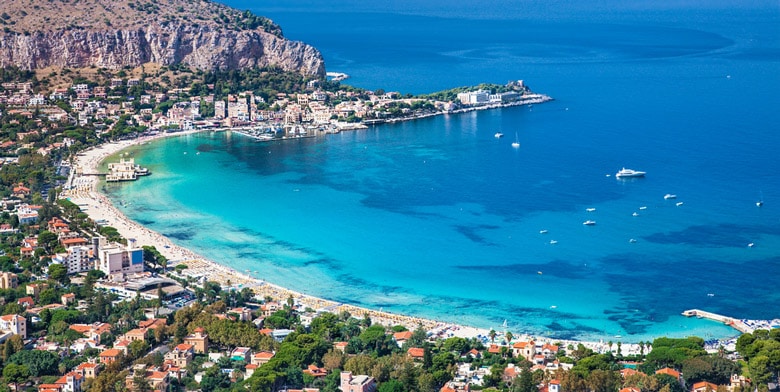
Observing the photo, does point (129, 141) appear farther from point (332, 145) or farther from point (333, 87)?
point (333, 87)

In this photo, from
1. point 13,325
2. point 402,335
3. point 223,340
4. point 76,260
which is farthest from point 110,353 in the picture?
point 76,260

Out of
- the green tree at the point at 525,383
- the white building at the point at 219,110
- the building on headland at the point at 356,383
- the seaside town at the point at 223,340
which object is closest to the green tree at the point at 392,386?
the seaside town at the point at 223,340

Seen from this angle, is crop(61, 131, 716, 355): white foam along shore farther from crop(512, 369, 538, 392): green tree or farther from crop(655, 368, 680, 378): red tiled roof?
crop(512, 369, 538, 392): green tree

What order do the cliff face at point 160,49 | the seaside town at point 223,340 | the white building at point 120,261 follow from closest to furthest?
the seaside town at point 223,340 → the white building at point 120,261 → the cliff face at point 160,49

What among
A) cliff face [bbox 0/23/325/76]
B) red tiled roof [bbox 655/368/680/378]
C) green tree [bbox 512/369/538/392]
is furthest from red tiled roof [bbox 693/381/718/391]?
cliff face [bbox 0/23/325/76]

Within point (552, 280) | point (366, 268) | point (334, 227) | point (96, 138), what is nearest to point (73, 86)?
point (96, 138)

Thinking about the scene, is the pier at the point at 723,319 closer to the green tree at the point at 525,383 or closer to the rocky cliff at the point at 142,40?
the green tree at the point at 525,383
